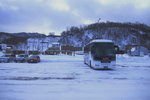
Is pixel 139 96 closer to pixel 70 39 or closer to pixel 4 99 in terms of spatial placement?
pixel 4 99

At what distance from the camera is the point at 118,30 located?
179 meters

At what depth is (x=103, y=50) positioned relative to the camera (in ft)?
68.3

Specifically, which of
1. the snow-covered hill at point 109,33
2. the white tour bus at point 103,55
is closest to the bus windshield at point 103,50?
the white tour bus at point 103,55

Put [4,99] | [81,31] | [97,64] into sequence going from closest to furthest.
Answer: [4,99]
[97,64]
[81,31]

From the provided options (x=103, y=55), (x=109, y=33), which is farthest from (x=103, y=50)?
(x=109, y=33)

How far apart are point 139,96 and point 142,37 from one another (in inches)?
6613

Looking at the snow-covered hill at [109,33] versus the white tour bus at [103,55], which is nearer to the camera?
the white tour bus at [103,55]

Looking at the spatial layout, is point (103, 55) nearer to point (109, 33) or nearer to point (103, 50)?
point (103, 50)

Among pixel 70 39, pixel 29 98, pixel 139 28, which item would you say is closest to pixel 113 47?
pixel 29 98

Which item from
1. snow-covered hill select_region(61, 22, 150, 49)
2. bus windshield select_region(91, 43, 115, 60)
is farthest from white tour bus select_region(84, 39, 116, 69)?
snow-covered hill select_region(61, 22, 150, 49)

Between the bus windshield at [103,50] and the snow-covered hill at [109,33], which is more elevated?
the snow-covered hill at [109,33]

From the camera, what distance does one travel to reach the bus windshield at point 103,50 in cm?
2068

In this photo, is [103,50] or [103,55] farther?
[103,50]

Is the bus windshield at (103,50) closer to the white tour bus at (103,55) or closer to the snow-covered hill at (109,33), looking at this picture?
the white tour bus at (103,55)
